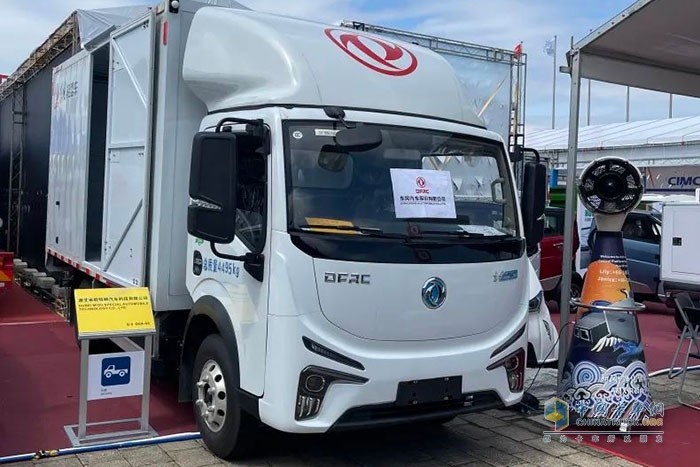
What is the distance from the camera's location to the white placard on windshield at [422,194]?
4.27 m

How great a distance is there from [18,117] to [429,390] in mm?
11090

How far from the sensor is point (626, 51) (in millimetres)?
6566

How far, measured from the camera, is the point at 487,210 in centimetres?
468

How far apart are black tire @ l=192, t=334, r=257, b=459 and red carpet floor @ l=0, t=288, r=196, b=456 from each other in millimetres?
784

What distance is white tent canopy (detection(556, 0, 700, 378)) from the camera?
5.92 m

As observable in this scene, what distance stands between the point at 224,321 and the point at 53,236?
488 cm

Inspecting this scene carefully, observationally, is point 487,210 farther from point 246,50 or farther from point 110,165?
point 110,165

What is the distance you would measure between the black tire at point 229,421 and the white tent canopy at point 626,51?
2856 millimetres

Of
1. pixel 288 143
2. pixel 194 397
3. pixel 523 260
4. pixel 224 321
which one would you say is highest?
pixel 288 143

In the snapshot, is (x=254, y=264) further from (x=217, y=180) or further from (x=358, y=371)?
(x=358, y=371)

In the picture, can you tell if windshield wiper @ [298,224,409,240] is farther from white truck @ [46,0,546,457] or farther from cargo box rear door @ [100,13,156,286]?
cargo box rear door @ [100,13,156,286]

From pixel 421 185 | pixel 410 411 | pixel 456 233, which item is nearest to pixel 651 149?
pixel 456 233

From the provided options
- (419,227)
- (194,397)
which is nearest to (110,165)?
(194,397)
